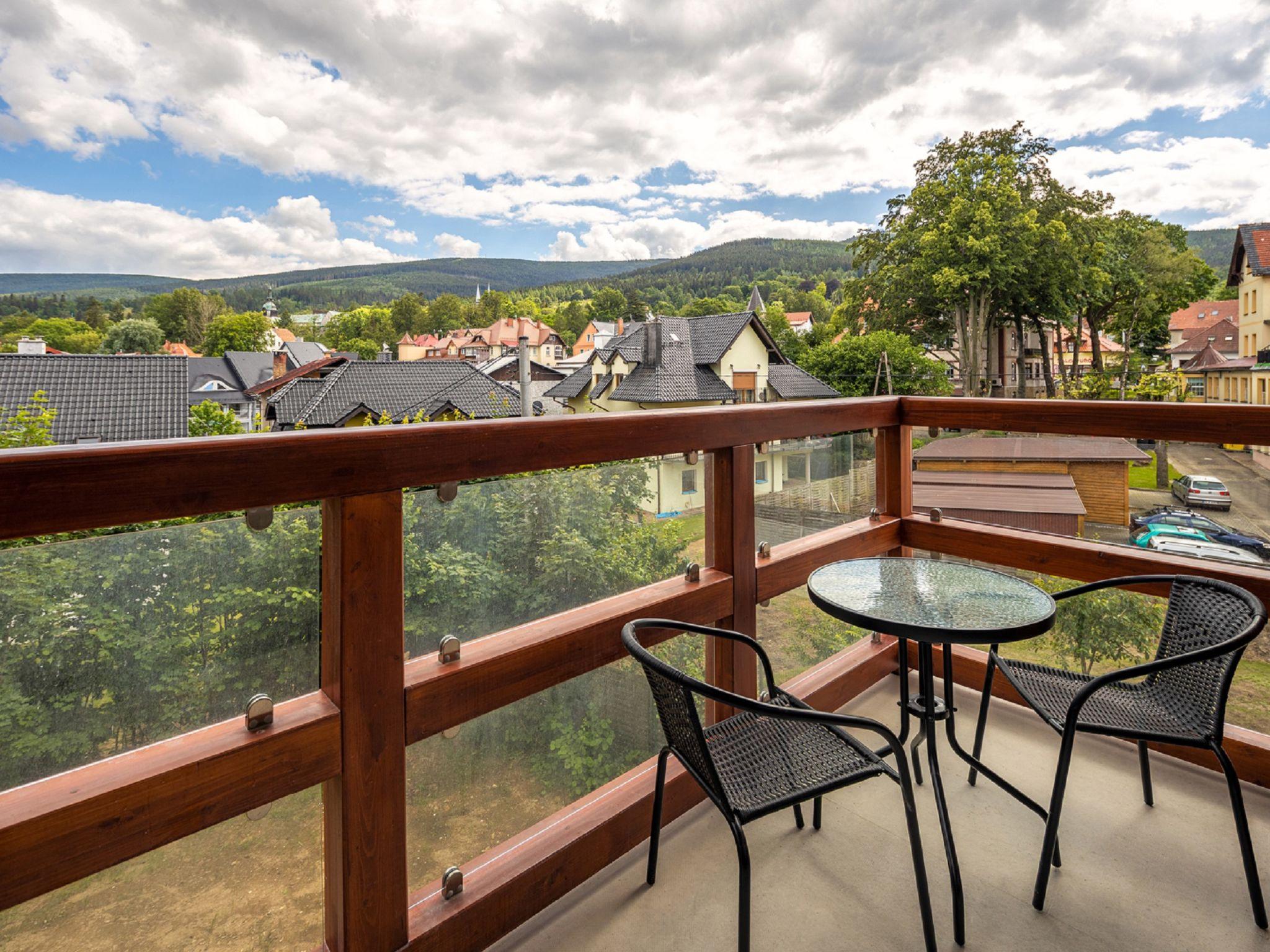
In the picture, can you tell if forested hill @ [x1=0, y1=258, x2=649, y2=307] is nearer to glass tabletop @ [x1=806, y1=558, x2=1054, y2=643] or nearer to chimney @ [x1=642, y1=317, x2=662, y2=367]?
chimney @ [x1=642, y1=317, x2=662, y2=367]

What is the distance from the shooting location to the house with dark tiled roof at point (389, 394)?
1254cm

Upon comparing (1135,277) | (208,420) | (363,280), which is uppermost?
(363,280)

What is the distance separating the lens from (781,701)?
150 cm

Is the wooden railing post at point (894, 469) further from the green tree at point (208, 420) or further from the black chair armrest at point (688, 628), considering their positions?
the green tree at point (208, 420)

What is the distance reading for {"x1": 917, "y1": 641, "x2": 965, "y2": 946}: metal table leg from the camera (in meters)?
1.31

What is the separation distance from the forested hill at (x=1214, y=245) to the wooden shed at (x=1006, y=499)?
23367 millimetres

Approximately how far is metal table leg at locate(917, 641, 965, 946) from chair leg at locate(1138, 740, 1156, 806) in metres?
0.58

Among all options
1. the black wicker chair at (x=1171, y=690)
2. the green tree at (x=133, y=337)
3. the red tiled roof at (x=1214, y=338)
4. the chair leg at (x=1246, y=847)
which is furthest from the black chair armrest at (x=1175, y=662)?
the red tiled roof at (x=1214, y=338)

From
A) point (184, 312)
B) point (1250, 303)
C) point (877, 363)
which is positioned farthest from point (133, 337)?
point (1250, 303)

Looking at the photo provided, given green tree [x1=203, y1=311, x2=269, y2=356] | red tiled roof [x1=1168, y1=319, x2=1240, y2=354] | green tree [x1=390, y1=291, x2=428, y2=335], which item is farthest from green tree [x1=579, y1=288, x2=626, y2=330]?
red tiled roof [x1=1168, y1=319, x2=1240, y2=354]

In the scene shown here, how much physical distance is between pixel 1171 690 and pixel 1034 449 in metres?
0.83

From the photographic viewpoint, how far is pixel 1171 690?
1.48 meters

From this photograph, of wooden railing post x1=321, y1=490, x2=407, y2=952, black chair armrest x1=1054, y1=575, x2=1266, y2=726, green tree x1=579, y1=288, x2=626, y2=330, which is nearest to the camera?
wooden railing post x1=321, y1=490, x2=407, y2=952

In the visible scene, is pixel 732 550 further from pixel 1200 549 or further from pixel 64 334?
pixel 64 334
